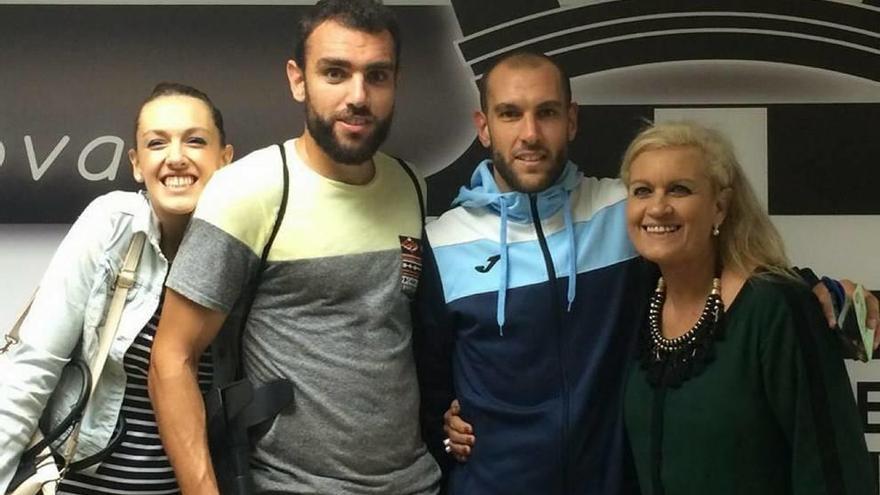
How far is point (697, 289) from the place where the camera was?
153 centimetres

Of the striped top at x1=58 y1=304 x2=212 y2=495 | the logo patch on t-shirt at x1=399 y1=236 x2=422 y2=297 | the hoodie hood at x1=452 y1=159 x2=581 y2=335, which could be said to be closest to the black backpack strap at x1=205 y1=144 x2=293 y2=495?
the striped top at x1=58 y1=304 x2=212 y2=495

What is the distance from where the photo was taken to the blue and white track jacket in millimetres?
1526

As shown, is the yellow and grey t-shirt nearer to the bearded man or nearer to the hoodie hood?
the bearded man

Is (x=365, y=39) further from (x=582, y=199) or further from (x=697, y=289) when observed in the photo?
(x=697, y=289)

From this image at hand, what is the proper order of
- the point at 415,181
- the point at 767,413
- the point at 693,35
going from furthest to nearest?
1. the point at 693,35
2. the point at 415,181
3. the point at 767,413

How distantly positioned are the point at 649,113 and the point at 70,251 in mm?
1185

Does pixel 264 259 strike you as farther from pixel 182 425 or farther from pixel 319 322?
pixel 182 425

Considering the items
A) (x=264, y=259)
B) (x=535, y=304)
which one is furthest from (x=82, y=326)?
(x=535, y=304)

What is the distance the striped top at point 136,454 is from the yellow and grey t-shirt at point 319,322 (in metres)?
0.18

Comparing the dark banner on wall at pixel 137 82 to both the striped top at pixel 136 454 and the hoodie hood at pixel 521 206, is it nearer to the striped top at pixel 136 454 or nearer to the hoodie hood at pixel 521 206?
the hoodie hood at pixel 521 206

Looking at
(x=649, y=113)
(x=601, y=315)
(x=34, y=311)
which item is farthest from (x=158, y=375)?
(x=649, y=113)

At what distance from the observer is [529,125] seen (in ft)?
5.13

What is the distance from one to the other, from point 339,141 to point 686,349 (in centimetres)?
65

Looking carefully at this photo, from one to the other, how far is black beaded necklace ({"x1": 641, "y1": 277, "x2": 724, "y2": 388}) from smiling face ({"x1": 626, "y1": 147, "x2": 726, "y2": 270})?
88mm
